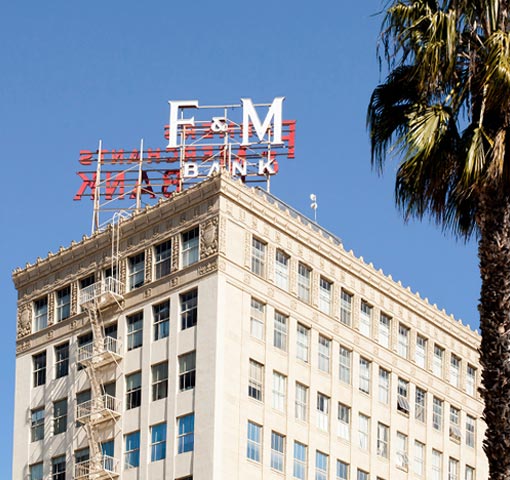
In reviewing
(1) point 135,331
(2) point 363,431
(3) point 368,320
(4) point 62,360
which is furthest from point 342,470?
(4) point 62,360

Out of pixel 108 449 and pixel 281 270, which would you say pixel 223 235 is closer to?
pixel 281 270

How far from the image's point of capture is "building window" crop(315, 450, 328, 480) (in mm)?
81875

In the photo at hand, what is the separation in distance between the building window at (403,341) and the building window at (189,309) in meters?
17.4

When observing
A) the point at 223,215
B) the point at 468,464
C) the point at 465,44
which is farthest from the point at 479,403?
the point at 465,44

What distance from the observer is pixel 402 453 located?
89750 millimetres

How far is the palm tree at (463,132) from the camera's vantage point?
1372 inches

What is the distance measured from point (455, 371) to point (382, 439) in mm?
10352

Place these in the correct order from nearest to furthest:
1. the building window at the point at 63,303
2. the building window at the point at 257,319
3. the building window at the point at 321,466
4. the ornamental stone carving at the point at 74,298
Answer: the building window at the point at 257,319 < the building window at the point at 321,466 < the ornamental stone carving at the point at 74,298 < the building window at the point at 63,303

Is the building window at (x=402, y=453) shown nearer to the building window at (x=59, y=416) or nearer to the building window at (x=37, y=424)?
the building window at (x=59, y=416)

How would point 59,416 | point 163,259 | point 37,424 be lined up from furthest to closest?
1. point 37,424
2. point 59,416
3. point 163,259

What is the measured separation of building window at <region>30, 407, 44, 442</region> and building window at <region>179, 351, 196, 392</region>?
1320 centimetres

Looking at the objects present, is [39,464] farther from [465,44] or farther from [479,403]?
[465,44]

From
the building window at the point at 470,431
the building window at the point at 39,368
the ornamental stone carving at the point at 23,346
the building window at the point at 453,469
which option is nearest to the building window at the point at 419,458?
the building window at the point at 453,469

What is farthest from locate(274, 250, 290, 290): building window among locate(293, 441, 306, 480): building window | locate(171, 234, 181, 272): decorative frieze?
locate(293, 441, 306, 480): building window
